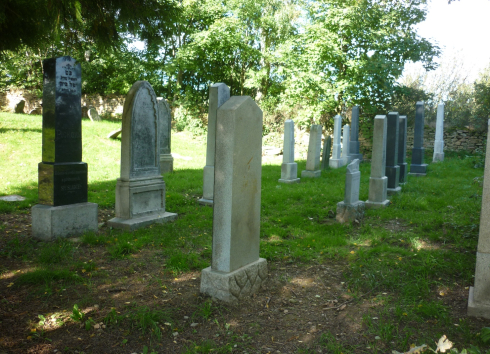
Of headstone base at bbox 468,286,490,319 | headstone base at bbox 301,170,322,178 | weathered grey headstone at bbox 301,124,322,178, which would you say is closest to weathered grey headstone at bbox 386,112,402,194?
weathered grey headstone at bbox 301,124,322,178

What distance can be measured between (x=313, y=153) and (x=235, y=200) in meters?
8.44

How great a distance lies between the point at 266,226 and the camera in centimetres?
637

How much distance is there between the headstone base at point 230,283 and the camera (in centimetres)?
361

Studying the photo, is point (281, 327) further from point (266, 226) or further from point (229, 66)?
point (229, 66)

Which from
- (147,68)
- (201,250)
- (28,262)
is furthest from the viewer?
(147,68)

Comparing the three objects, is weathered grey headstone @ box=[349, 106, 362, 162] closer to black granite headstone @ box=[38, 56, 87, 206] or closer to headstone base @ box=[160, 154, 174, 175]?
headstone base @ box=[160, 154, 174, 175]

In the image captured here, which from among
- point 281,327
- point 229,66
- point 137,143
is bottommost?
point 281,327

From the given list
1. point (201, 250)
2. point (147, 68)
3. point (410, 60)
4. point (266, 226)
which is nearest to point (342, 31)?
point (410, 60)

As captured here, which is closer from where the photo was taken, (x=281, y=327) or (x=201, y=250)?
(x=281, y=327)

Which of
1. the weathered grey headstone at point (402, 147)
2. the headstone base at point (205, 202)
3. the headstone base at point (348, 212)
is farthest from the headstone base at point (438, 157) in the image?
the headstone base at point (205, 202)

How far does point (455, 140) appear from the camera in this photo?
59.9 feet

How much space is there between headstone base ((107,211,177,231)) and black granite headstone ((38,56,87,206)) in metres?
0.80

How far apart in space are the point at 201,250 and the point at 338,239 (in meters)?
2.02

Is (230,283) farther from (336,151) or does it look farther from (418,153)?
(336,151)
